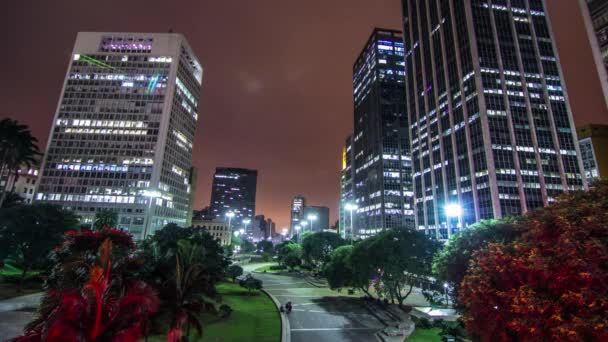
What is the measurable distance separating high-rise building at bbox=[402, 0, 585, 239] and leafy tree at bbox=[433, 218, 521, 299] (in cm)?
7093

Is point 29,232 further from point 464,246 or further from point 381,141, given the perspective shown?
point 381,141

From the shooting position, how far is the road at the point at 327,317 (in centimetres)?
2944

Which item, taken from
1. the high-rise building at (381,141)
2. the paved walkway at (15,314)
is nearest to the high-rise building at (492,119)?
the high-rise building at (381,141)

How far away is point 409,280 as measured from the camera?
39.7m

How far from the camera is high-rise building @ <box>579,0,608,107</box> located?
125 ft

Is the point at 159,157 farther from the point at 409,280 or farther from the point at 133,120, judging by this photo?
the point at 409,280

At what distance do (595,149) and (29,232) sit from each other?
182140mm

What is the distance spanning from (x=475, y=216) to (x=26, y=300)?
104178 mm

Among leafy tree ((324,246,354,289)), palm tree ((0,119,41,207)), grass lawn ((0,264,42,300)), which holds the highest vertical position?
palm tree ((0,119,41,207))

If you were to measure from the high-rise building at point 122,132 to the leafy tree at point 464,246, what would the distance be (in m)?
111

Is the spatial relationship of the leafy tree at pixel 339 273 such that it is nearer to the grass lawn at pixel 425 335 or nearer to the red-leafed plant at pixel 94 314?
the grass lawn at pixel 425 335

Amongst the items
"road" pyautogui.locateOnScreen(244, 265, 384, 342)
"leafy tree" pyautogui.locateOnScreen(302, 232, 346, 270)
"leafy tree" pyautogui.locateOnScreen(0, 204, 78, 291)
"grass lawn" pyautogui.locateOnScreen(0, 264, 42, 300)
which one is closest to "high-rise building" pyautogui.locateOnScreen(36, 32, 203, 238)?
"leafy tree" pyautogui.locateOnScreen(302, 232, 346, 270)

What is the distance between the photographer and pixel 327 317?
3600cm

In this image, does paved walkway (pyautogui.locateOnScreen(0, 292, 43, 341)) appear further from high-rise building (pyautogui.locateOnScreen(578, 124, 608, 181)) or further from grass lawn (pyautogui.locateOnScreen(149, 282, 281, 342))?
high-rise building (pyautogui.locateOnScreen(578, 124, 608, 181))
